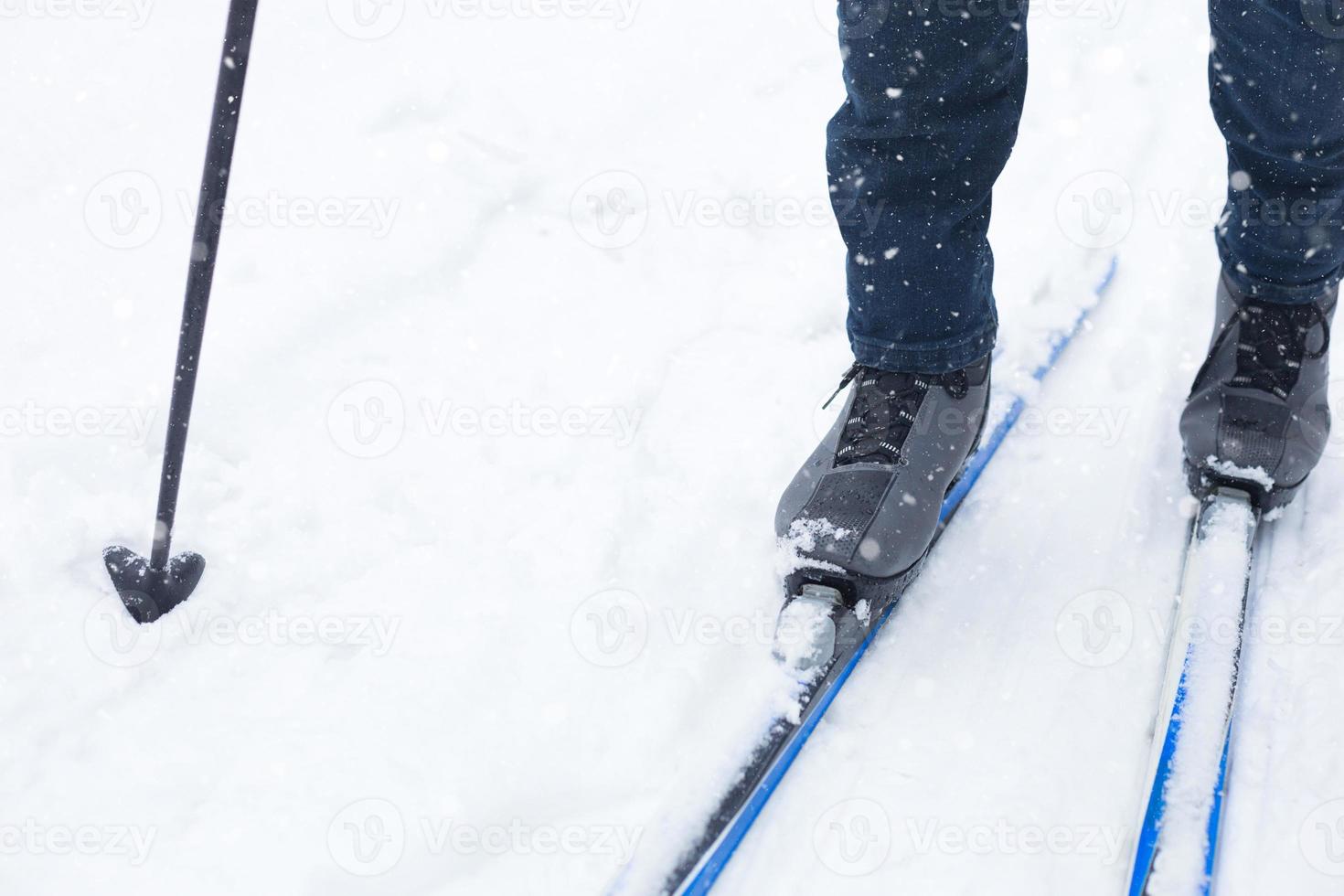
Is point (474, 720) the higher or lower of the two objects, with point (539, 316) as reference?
lower

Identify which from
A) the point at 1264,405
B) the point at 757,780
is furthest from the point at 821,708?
the point at 1264,405

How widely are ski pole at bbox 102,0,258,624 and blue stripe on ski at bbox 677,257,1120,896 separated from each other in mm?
808

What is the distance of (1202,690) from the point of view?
118cm

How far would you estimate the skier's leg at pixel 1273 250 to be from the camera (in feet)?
3.99

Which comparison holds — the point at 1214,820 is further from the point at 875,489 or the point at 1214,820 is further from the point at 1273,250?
the point at 1273,250

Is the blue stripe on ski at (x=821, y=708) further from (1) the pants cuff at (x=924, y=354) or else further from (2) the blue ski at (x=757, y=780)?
(1) the pants cuff at (x=924, y=354)

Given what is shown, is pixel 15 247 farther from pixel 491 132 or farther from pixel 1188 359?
pixel 1188 359

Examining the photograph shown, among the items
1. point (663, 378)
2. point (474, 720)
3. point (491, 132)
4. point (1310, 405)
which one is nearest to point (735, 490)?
point (663, 378)

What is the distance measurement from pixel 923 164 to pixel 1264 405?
658mm

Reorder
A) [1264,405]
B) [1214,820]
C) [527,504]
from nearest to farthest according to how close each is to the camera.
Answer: [1214,820] < [1264,405] < [527,504]

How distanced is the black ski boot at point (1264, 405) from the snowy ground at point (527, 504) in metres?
0.12

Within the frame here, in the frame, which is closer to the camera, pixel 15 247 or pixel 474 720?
pixel 474 720

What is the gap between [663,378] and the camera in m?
1.83

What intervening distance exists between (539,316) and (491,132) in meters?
0.64
